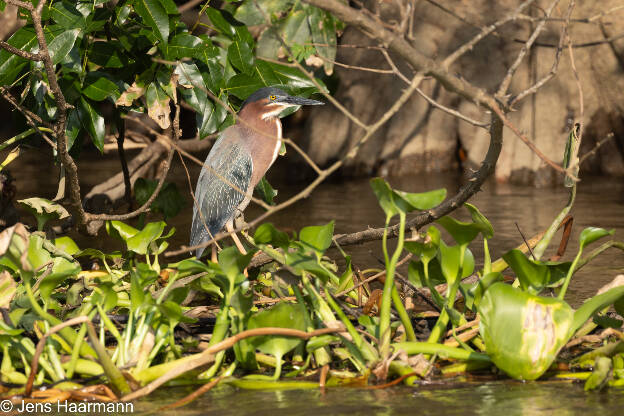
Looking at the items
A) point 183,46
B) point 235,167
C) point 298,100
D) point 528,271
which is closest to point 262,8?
point 183,46

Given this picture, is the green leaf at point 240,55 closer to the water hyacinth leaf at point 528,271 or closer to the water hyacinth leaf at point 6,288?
the water hyacinth leaf at point 6,288

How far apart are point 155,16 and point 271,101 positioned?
1075mm

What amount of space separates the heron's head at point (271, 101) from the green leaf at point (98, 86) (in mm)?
825

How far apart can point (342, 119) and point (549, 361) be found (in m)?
6.93

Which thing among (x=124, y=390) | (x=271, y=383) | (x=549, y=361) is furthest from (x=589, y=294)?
(x=124, y=390)

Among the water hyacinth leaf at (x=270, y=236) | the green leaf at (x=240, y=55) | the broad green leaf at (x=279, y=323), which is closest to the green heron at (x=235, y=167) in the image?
the green leaf at (x=240, y=55)

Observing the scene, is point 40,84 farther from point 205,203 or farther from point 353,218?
point 353,218

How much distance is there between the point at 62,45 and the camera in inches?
146

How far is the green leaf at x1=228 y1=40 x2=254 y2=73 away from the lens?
407 cm

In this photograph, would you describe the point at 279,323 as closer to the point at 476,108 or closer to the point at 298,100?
the point at 298,100

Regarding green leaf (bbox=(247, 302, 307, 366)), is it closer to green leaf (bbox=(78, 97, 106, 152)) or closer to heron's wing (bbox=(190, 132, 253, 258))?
green leaf (bbox=(78, 97, 106, 152))

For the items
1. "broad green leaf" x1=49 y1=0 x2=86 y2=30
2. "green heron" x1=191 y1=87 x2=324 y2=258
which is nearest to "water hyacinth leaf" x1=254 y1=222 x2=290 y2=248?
"broad green leaf" x1=49 y1=0 x2=86 y2=30

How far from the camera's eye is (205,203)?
500 cm

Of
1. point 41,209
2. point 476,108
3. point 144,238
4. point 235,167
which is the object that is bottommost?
point 144,238
